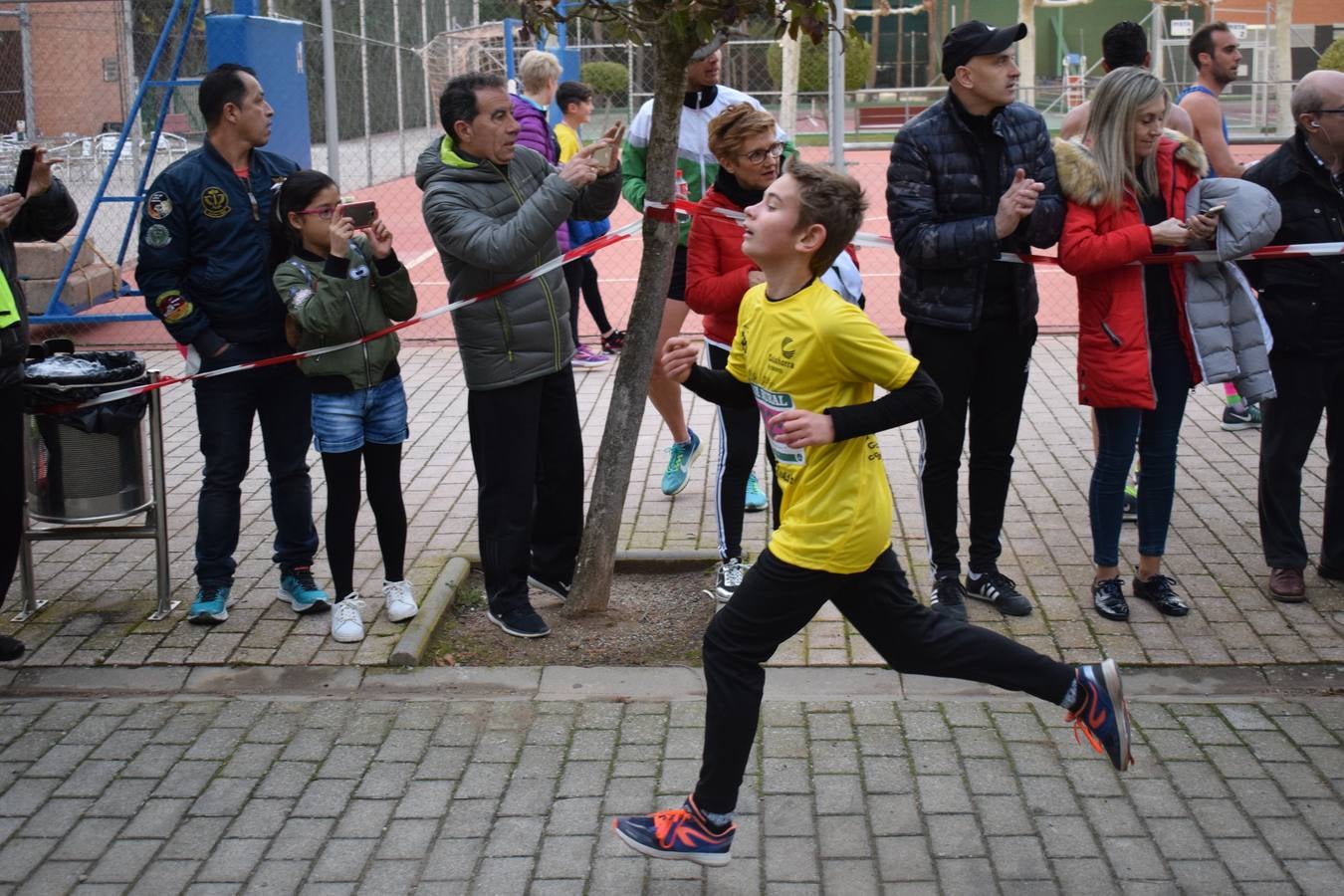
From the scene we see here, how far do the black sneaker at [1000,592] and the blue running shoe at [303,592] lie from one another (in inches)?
99.4

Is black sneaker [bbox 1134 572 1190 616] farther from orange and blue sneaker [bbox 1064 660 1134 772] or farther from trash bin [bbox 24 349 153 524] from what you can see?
trash bin [bbox 24 349 153 524]

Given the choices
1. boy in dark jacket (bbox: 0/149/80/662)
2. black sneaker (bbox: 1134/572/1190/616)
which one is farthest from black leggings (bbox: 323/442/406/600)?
black sneaker (bbox: 1134/572/1190/616)

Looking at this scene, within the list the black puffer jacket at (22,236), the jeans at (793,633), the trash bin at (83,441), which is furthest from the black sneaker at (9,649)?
the jeans at (793,633)

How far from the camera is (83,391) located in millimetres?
5754

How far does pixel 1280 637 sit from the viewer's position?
18.1 ft

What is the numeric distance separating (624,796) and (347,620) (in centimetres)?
173

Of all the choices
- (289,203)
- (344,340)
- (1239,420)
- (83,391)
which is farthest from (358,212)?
(1239,420)

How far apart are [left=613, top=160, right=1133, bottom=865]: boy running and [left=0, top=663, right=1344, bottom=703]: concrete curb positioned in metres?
1.21

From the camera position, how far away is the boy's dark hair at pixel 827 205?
3.87 meters

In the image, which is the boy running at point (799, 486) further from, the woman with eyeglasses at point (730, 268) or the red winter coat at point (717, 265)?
the red winter coat at point (717, 265)

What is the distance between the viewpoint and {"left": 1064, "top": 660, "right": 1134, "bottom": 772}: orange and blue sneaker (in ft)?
→ 13.4

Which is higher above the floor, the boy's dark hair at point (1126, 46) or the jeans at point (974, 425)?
the boy's dark hair at point (1126, 46)

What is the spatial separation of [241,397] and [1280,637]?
3.92 meters

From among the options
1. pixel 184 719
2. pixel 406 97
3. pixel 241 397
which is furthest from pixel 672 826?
pixel 406 97
